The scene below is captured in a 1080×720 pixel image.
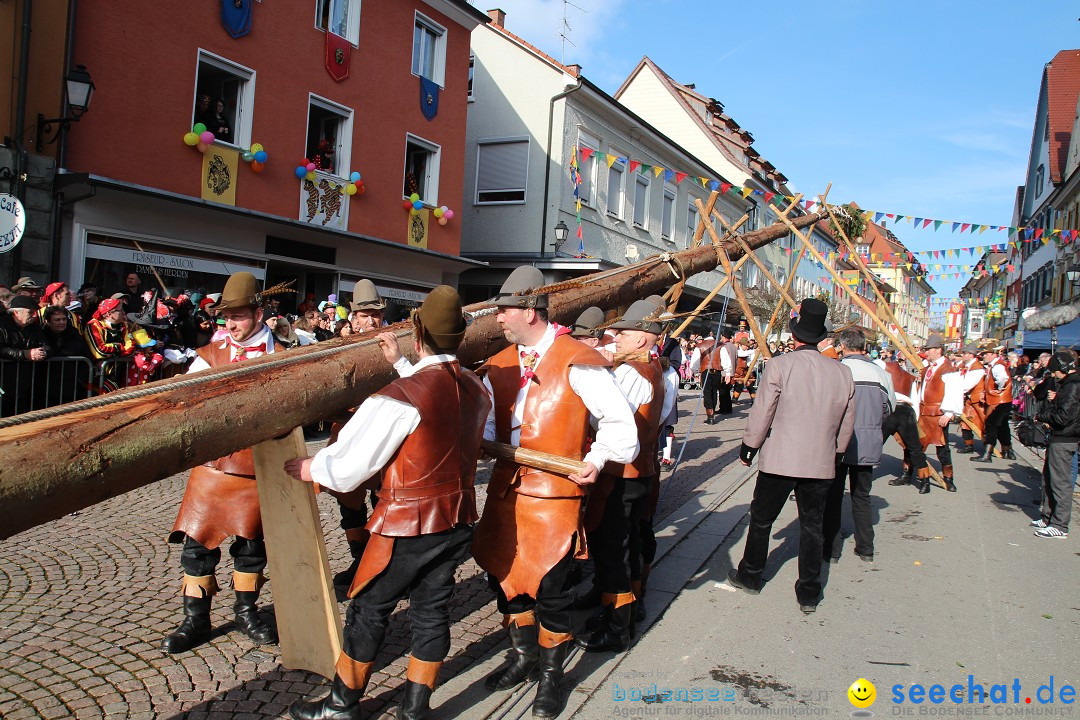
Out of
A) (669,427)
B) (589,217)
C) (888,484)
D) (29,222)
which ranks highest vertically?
(589,217)

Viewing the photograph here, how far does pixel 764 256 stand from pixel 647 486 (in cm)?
3043

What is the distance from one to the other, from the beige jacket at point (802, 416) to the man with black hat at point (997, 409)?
27.4ft

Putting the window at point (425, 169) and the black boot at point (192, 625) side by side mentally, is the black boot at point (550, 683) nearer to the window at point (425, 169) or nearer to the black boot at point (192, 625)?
the black boot at point (192, 625)

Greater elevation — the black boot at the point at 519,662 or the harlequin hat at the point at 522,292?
the harlequin hat at the point at 522,292

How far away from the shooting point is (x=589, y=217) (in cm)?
1989

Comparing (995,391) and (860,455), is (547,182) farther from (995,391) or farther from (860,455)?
(860,455)

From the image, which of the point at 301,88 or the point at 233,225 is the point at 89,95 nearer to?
the point at 233,225

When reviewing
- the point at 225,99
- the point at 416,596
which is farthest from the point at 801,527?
the point at 225,99

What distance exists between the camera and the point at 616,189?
→ 843 inches

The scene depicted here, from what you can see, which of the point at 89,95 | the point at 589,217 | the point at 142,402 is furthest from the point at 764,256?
the point at 142,402

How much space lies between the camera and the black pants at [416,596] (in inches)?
114

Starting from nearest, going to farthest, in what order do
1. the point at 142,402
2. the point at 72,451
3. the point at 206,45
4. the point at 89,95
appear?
1. the point at 72,451
2. the point at 142,402
3. the point at 89,95
4. the point at 206,45

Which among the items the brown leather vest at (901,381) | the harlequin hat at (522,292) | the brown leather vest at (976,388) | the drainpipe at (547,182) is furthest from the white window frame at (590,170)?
the harlequin hat at (522,292)

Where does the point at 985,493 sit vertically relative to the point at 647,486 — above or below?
below
